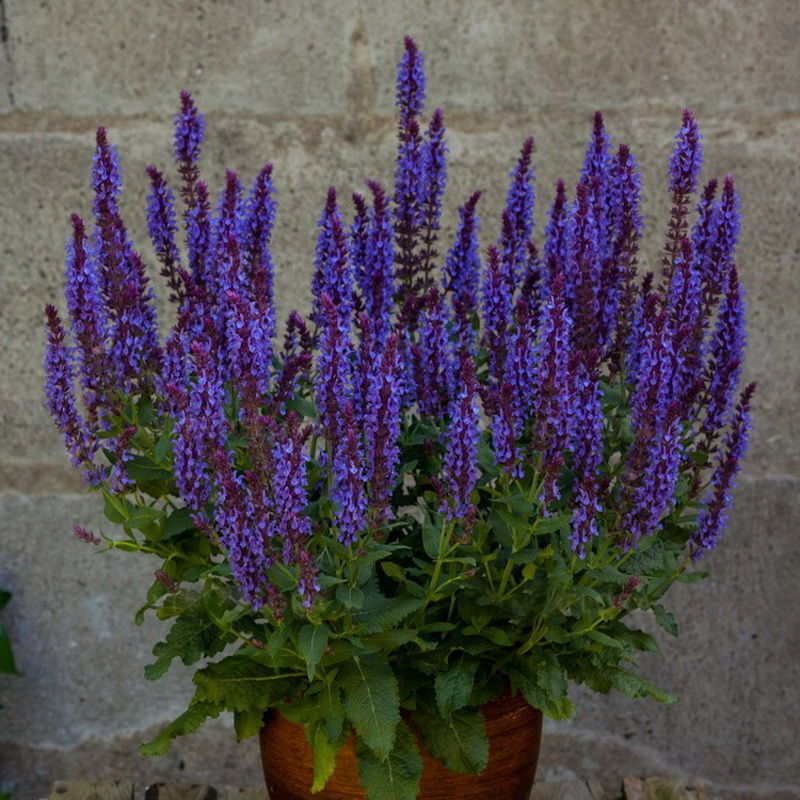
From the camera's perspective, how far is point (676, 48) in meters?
2.50

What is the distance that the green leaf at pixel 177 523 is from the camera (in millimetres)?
1432

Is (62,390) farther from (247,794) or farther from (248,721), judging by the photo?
(247,794)

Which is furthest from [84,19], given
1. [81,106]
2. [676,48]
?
[676,48]

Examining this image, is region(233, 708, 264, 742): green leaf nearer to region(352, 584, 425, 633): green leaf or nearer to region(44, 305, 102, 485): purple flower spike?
region(352, 584, 425, 633): green leaf

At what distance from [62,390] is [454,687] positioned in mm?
559

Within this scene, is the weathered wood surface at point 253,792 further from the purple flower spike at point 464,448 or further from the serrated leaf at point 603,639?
the purple flower spike at point 464,448

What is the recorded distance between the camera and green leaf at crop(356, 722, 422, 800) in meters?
1.42

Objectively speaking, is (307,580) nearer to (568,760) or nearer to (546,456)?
(546,456)

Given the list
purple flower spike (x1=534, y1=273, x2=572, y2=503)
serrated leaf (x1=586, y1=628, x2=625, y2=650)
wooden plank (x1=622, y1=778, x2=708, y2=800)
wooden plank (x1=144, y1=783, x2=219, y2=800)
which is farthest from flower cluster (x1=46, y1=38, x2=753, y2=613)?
wooden plank (x1=144, y1=783, x2=219, y2=800)

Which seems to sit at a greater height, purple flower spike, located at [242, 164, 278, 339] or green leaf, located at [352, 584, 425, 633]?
purple flower spike, located at [242, 164, 278, 339]

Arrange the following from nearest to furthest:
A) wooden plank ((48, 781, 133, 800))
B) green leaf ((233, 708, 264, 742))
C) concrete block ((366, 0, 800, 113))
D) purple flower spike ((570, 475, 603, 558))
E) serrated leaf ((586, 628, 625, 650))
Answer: purple flower spike ((570, 475, 603, 558)) → serrated leaf ((586, 628, 625, 650)) → green leaf ((233, 708, 264, 742)) → wooden plank ((48, 781, 133, 800)) → concrete block ((366, 0, 800, 113))

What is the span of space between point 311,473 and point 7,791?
1688mm

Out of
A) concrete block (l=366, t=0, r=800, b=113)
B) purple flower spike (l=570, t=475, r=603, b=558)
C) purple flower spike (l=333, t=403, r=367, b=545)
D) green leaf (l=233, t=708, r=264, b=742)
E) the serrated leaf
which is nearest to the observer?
purple flower spike (l=333, t=403, r=367, b=545)

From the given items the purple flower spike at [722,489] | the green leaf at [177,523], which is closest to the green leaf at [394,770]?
the green leaf at [177,523]
